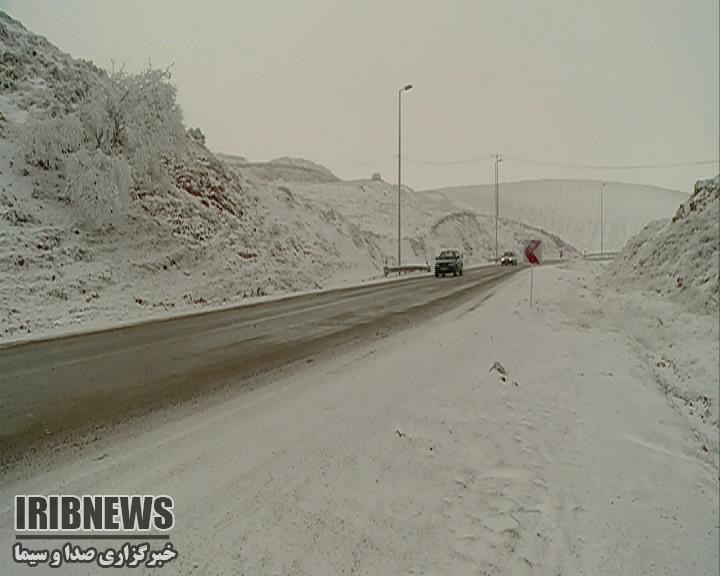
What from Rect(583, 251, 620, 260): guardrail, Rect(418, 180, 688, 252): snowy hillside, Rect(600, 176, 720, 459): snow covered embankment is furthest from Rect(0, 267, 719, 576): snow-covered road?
Rect(583, 251, 620, 260): guardrail

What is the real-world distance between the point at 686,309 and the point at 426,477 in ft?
8.39

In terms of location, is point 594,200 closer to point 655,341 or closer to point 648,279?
point 648,279

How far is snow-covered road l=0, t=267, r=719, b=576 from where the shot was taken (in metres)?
3.26

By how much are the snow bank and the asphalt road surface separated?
5.07 meters

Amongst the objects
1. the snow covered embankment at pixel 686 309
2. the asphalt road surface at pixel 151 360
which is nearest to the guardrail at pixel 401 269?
the asphalt road surface at pixel 151 360

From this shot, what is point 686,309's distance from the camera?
Result: 446cm

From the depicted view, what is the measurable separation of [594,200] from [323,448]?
6503mm

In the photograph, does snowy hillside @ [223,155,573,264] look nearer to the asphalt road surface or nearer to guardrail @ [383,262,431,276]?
guardrail @ [383,262,431,276]

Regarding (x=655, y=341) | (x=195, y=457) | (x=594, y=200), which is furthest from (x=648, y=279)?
(x=195, y=457)

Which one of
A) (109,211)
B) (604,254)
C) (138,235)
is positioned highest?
(109,211)

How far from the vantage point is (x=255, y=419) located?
5684 millimetres

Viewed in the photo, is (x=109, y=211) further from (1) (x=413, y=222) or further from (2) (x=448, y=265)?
(1) (x=413, y=222)

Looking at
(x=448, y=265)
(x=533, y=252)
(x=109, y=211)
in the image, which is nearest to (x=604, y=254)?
(x=533, y=252)

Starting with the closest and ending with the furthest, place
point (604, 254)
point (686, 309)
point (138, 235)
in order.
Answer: point (686, 309) → point (604, 254) → point (138, 235)
